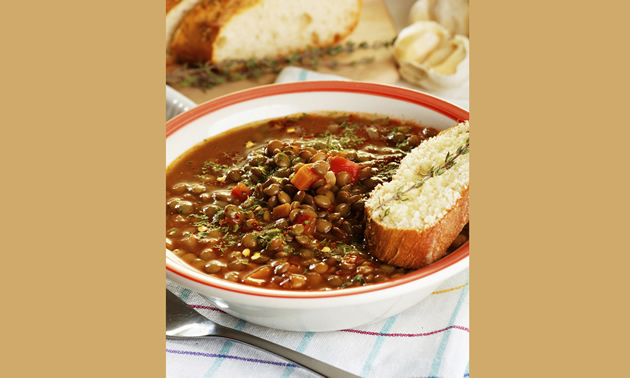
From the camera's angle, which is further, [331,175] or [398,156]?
[398,156]

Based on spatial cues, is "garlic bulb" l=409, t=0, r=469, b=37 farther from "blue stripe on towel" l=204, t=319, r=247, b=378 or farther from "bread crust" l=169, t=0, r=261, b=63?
"blue stripe on towel" l=204, t=319, r=247, b=378

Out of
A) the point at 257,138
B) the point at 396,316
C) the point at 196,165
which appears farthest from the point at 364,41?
the point at 396,316

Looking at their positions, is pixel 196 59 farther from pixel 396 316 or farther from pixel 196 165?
pixel 396 316

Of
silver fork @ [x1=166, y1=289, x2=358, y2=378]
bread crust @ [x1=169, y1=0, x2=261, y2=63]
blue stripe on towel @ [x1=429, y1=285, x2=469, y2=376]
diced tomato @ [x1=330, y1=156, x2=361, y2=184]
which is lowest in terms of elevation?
blue stripe on towel @ [x1=429, y1=285, x2=469, y2=376]

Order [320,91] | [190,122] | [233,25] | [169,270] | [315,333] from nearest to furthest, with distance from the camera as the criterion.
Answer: [169,270] < [315,333] < [190,122] < [320,91] < [233,25]

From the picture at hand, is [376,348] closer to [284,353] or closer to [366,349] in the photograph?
[366,349]

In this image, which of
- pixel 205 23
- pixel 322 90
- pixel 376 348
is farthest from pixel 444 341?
pixel 205 23

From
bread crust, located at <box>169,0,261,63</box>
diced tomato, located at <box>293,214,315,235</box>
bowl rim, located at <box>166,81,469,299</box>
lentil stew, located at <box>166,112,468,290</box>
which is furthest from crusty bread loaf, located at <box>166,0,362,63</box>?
diced tomato, located at <box>293,214,315,235</box>
